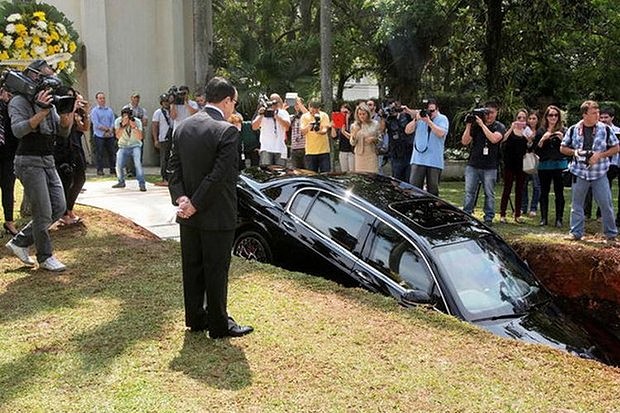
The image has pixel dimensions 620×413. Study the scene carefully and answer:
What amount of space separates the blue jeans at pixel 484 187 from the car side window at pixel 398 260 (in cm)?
392

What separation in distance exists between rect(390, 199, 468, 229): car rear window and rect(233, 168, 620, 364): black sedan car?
0.4 inches

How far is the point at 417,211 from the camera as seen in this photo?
5574 millimetres

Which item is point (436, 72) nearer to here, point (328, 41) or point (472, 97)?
point (472, 97)

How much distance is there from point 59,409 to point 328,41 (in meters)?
12.5

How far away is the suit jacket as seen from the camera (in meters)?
3.95

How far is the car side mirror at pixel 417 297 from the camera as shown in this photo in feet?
15.8

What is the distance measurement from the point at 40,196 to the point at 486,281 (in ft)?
12.8

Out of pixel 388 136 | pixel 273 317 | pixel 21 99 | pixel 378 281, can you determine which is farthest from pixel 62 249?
pixel 388 136

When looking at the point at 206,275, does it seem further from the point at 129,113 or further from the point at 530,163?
the point at 129,113

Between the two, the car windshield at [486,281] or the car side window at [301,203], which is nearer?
the car windshield at [486,281]

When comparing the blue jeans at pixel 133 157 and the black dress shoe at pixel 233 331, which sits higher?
the blue jeans at pixel 133 157

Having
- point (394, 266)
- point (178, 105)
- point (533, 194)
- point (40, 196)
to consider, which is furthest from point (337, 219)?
point (178, 105)

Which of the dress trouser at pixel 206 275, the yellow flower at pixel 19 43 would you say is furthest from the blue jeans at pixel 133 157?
the dress trouser at pixel 206 275

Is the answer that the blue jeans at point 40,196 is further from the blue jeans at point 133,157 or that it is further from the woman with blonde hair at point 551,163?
the woman with blonde hair at point 551,163
